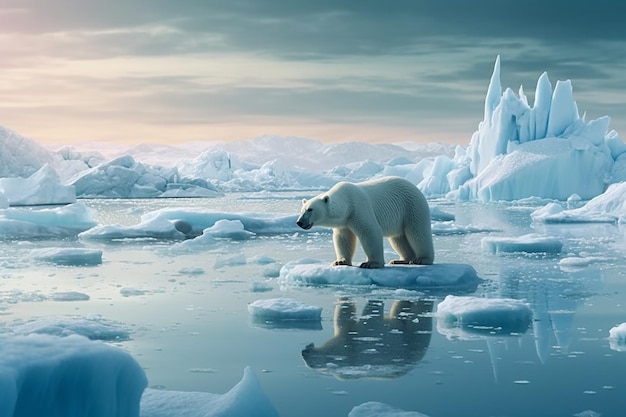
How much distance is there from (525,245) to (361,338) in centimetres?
971

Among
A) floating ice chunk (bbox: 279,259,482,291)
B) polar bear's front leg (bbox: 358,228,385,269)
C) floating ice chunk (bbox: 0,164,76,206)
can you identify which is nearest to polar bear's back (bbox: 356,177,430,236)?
polar bear's front leg (bbox: 358,228,385,269)

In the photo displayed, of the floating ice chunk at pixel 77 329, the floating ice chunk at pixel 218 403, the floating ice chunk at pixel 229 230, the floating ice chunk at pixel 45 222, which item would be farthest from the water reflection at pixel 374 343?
the floating ice chunk at pixel 45 222

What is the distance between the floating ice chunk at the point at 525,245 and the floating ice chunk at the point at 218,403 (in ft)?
39.9

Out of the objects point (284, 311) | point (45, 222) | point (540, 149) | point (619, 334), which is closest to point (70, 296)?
point (284, 311)

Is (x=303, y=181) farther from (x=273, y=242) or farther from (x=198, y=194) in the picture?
(x=273, y=242)

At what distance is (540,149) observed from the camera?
46.4 metres

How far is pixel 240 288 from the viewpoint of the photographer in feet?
35.6

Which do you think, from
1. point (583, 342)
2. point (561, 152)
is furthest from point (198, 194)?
point (583, 342)

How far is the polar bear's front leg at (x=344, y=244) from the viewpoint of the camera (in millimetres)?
10766

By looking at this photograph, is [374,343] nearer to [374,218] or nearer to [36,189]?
[374,218]

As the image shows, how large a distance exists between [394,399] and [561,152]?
139ft

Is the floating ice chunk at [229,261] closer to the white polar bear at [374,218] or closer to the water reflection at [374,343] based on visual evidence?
the white polar bear at [374,218]

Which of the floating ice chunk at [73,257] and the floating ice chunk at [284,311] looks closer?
the floating ice chunk at [284,311]

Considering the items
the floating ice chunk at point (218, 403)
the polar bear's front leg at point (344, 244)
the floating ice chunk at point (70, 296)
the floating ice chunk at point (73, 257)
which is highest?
the polar bear's front leg at point (344, 244)
